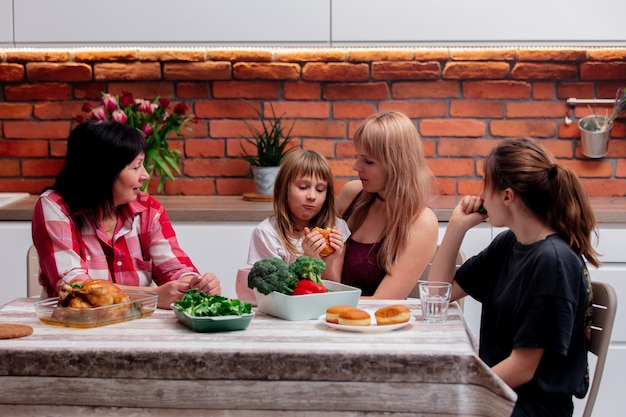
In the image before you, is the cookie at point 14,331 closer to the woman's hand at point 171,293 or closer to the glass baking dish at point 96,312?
the glass baking dish at point 96,312

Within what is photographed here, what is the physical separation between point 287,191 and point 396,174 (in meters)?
0.33

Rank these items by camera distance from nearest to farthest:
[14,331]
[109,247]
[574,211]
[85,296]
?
[14,331], [85,296], [574,211], [109,247]

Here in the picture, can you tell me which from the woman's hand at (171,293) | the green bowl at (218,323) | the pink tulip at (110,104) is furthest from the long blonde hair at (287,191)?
the pink tulip at (110,104)

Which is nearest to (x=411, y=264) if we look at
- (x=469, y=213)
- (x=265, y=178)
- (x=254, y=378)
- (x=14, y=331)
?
(x=469, y=213)

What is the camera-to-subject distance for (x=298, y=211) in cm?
253

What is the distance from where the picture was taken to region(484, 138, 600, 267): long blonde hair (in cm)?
194

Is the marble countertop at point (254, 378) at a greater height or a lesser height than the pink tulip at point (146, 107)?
lesser

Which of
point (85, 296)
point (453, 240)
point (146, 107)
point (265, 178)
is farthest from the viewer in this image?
point (265, 178)

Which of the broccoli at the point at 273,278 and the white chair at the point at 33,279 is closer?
the broccoli at the point at 273,278

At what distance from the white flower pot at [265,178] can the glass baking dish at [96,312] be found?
1.64m

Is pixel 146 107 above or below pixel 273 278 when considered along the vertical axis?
above

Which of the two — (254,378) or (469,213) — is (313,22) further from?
(254,378)

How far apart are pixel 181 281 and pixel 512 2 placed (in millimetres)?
1958

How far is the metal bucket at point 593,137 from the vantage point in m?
3.67
